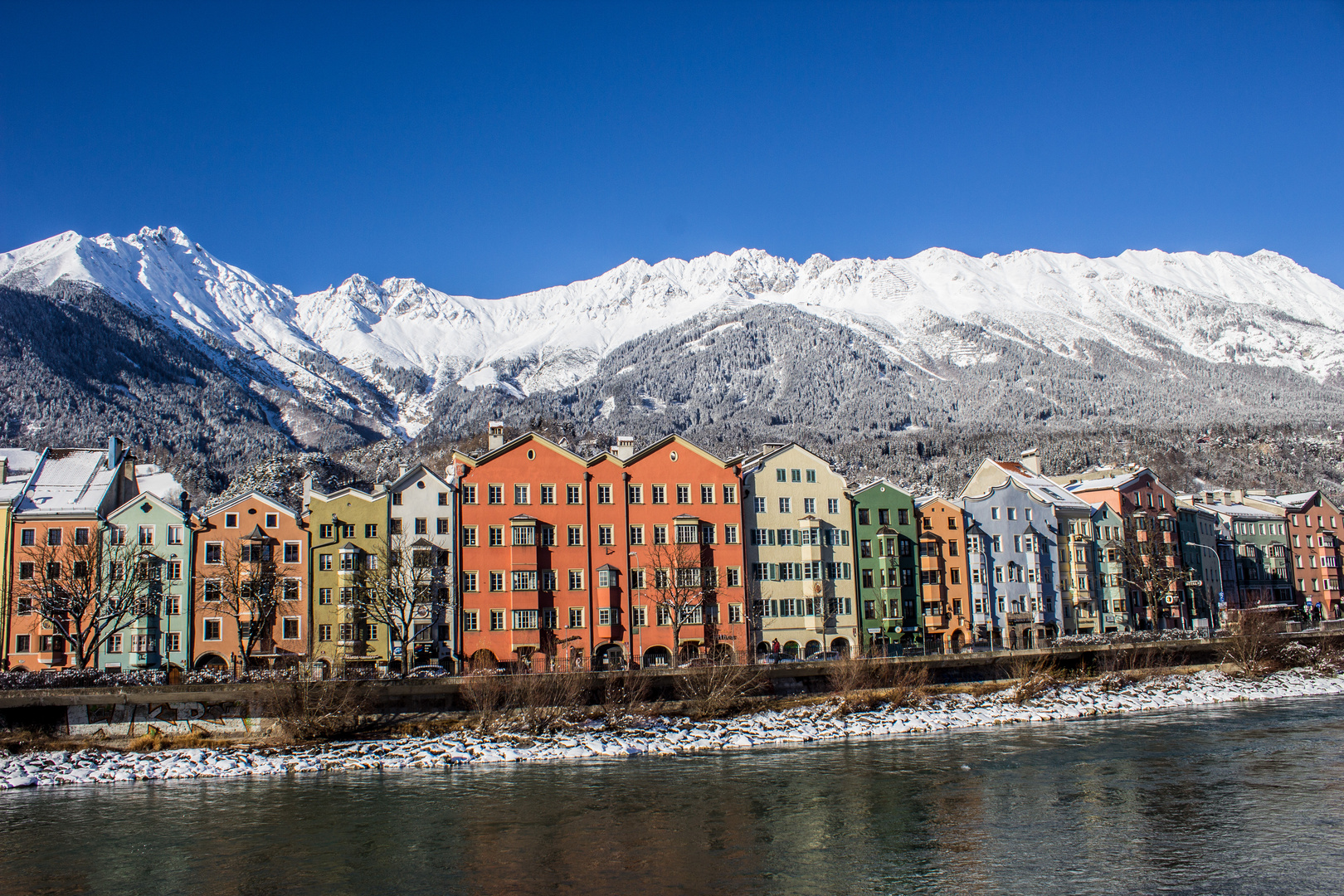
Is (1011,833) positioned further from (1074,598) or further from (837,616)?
(1074,598)

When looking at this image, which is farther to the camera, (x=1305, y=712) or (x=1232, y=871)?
(x=1305, y=712)

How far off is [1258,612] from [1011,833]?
63.0 metres

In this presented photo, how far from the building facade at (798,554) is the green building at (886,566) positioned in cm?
163

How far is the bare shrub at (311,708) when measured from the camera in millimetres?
52281

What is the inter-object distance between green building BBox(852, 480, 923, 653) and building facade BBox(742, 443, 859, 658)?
5.34 feet

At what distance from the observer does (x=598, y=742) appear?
170 ft

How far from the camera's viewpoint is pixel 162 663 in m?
70.4

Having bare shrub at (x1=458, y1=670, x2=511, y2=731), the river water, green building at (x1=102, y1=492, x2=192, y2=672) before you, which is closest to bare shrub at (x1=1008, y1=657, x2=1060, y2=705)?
the river water

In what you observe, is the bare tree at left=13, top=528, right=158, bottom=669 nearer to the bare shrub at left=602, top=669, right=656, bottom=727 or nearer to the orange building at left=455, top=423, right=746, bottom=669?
the orange building at left=455, top=423, right=746, bottom=669

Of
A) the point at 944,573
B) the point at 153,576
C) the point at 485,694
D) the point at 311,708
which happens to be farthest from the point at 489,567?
the point at 944,573

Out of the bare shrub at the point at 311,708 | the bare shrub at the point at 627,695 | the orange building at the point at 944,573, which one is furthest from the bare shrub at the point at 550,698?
the orange building at the point at 944,573

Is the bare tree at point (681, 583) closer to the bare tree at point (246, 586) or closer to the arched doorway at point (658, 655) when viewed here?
the arched doorway at point (658, 655)

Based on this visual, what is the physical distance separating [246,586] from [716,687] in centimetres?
3267

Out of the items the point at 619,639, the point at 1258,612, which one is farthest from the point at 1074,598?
the point at 619,639
